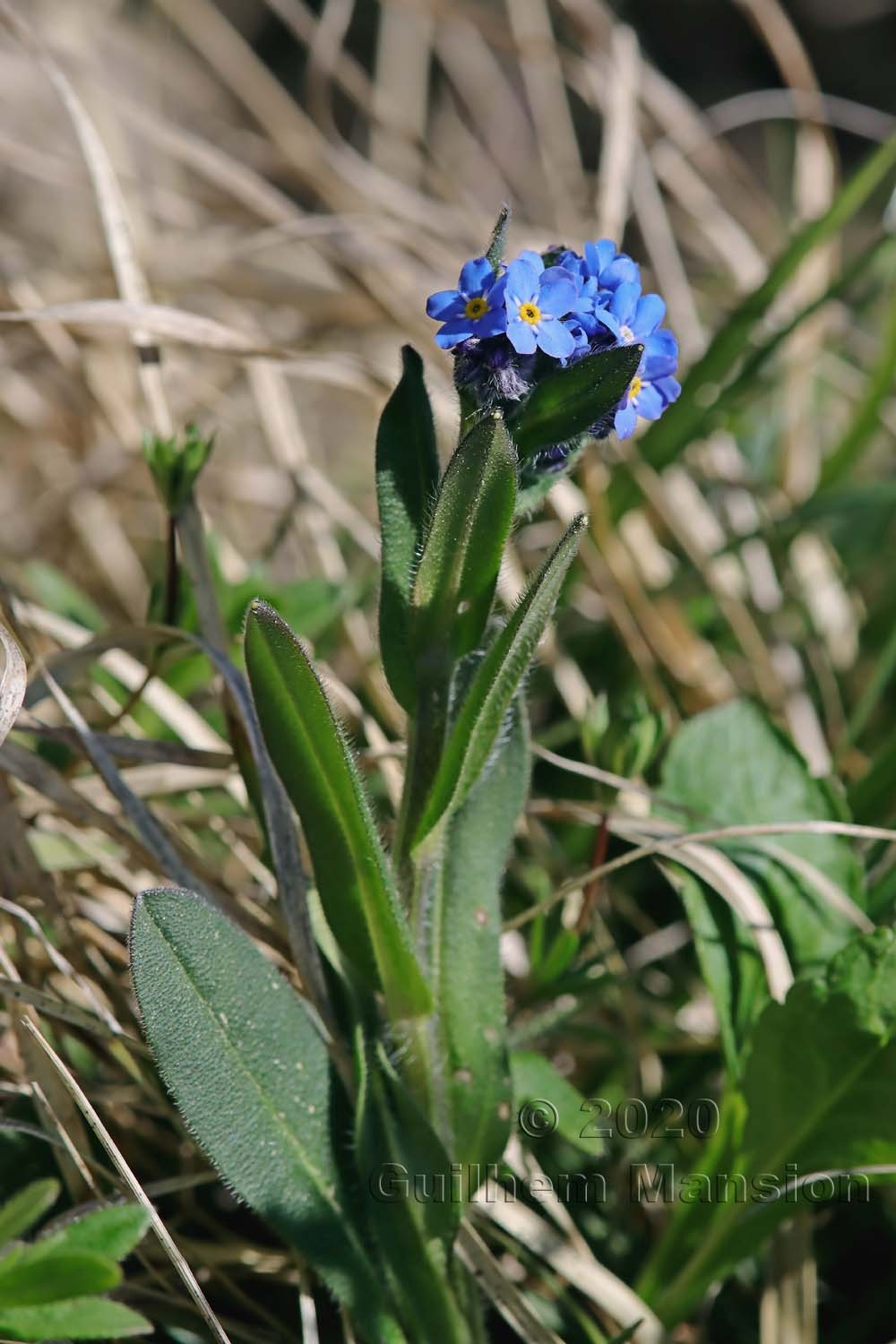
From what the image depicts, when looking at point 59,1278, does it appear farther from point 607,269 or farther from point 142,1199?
point 607,269

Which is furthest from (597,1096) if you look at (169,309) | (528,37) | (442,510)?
(528,37)

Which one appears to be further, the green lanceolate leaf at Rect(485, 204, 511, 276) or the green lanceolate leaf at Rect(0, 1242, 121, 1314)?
the green lanceolate leaf at Rect(485, 204, 511, 276)

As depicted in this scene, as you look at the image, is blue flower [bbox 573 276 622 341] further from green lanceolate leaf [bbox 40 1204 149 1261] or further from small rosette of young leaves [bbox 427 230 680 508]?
green lanceolate leaf [bbox 40 1204 149 1261]


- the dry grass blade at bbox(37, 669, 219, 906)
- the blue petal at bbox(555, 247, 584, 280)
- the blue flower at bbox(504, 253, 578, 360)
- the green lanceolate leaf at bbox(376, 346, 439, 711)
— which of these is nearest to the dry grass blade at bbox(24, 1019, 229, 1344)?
the dry grass blade at bbox(37, 669, 219, 906)

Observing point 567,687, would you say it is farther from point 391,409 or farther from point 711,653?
point 391,409

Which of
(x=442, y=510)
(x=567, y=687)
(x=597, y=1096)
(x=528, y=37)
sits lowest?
(x=597, y=1096)

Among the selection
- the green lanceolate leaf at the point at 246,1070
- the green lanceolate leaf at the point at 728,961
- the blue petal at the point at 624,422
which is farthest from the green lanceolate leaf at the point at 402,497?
the green lanceolate leaf at the point at 728,961

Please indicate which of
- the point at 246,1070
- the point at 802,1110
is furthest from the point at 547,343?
the point at 802,1110
